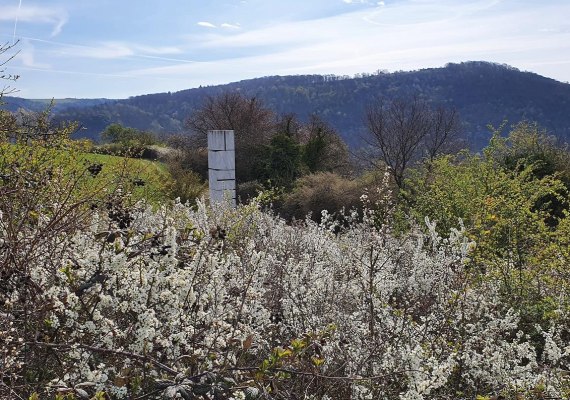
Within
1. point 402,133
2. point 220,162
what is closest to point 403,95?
point 402,133

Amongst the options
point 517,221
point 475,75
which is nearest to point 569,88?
point 475,75

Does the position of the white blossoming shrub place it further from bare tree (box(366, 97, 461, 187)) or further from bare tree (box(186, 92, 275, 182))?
bare tree (box(186, 92, 275, 182))

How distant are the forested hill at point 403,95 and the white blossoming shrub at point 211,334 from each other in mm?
94788

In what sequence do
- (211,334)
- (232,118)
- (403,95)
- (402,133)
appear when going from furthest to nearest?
(403,95) < (232,118) < (402,133) < (211,334)

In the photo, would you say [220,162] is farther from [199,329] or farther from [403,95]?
[403,95]

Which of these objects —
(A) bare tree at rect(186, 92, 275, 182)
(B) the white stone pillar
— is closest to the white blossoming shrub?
(B) the white stone pillar

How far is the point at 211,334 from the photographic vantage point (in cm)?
267

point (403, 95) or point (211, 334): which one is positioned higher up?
point (403, 95)

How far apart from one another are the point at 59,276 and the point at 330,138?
963 inches

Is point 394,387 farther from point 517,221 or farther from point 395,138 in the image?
point 395,138

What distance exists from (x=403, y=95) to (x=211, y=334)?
4523 inches

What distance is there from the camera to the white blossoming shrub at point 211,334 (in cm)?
215

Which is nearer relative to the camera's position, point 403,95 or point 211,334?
point 211,334

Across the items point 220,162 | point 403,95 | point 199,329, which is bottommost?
point 199,329
